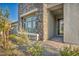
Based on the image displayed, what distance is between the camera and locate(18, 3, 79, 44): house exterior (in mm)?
2693

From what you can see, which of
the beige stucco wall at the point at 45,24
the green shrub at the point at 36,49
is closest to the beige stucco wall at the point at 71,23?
the beige stucco wall at the point at 45,24

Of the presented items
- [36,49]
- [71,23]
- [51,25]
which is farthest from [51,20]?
[36,49]

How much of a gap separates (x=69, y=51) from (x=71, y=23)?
40cm

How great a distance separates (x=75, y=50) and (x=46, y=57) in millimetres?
420

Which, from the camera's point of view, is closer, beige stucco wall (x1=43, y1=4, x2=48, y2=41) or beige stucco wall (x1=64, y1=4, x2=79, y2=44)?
beige stucco wall (x1=64, y1=4, x2=79, y2=44)

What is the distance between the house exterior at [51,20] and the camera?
8.84ft

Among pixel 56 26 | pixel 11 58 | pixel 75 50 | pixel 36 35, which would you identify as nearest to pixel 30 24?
pixel 36 35

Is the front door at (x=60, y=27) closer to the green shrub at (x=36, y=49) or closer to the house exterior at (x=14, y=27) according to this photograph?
the green shrub at (x=36, y=49)

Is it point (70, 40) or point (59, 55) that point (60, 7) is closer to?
point (70, 40)

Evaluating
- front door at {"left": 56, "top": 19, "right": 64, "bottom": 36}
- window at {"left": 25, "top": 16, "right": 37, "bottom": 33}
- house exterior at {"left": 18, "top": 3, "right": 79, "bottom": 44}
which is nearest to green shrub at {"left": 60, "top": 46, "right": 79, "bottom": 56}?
house exterior at {"left": 18, "top": 3, "right": 79, "bottom": 44}

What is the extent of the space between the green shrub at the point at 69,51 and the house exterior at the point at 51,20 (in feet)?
0.31

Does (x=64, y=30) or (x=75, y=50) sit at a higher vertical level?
(x=64, y=30)

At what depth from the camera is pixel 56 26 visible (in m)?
2.79

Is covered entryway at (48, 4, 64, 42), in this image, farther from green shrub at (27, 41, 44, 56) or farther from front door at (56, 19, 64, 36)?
green shrub at (27, 41, 44, 56)
